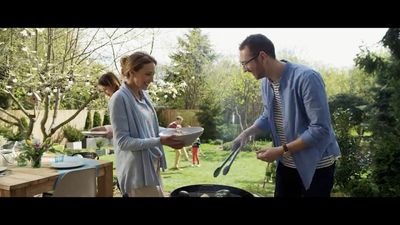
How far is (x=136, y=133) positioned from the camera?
1413mm

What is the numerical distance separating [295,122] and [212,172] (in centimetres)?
272

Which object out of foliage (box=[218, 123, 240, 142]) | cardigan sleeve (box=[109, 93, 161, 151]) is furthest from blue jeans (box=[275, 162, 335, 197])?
foliage (box=[218, 123, 240, 142])

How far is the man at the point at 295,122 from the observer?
1308 mm

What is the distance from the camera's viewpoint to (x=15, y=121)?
4449 mm

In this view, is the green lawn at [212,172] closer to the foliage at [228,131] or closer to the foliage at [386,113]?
the foliage at [228,131]

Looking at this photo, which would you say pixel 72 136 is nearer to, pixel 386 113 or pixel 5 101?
pixel 5 101

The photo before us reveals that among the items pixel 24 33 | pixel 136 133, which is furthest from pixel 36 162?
pixel 24 33

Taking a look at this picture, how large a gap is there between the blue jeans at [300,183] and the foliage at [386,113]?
1.93 meters

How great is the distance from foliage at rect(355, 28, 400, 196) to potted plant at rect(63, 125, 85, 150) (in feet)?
11.4

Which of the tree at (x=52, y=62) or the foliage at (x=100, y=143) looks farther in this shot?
the foliage at (x=100, y=143)

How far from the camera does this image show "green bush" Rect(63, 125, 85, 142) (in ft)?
14.7

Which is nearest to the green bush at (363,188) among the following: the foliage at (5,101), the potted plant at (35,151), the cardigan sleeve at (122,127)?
the cardigan sleeve at (122,127)

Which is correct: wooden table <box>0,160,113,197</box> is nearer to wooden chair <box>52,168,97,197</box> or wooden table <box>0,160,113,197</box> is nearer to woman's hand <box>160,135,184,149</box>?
wooden chair <box>52,168,97,197</box>
